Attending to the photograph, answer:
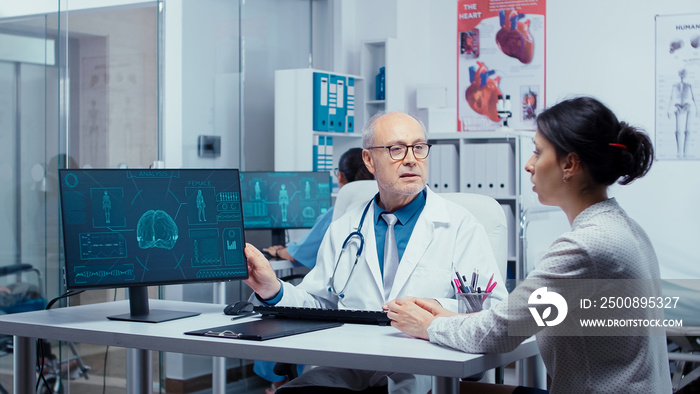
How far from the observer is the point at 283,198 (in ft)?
15.1

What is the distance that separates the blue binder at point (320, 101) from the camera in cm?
527

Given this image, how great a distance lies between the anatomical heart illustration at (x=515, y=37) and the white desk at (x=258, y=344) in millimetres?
4076

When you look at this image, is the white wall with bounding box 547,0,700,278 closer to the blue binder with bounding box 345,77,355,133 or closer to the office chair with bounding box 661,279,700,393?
the office chair with bounding box 661,279,700,393

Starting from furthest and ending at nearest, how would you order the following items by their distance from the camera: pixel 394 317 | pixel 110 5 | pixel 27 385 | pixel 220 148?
pixel 220 148 < pixel 110 5 < pixel 27 385 < pixel 394 317

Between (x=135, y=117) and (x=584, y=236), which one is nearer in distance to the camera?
(x=584, y=236)

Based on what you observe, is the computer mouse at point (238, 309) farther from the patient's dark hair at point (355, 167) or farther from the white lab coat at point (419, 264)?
the patient's dark hair at point (355, 167)

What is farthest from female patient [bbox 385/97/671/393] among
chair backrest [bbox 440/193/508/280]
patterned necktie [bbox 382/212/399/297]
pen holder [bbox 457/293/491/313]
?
chair backrest [bbox 440/193/508/280]

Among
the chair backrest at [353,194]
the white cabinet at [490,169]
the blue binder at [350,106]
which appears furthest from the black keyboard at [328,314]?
the blue binder at [350,106]

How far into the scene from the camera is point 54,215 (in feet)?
12.0

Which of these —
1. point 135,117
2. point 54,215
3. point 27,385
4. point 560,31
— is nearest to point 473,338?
point 27,385

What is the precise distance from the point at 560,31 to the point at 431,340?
14.6ft

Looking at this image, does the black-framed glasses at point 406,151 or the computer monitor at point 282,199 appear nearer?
the black-framed glasses at point 406,151

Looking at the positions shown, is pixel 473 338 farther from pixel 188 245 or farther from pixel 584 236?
pixel 188 245

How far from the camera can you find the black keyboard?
6.87ft
